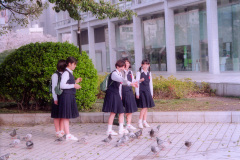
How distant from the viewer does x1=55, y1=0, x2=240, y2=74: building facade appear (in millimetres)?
25562

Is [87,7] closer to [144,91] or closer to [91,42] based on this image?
[144,91]

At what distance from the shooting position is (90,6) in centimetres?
1099

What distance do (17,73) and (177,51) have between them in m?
23.0

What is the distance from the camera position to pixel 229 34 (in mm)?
26078

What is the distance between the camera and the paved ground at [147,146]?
19.1 feet

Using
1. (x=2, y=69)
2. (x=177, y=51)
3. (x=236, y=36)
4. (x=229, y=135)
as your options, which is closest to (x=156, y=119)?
(x=229, y=135)

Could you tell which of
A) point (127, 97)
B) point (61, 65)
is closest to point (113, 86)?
point (127, 97)

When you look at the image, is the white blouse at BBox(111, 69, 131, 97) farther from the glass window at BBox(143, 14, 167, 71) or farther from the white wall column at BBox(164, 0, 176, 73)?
the glass window at BBox(143, 14, 167, 71)

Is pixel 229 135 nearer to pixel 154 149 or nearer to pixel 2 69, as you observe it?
pixel 154 149

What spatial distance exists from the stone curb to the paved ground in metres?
0.21

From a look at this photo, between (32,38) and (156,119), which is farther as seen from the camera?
(32,38)

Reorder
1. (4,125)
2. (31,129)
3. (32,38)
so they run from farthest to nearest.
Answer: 1. (32,38)
2. (4,125)
3. (31,129)

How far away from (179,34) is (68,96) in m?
25.1

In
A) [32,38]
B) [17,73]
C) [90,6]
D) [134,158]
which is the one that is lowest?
[134,158]
